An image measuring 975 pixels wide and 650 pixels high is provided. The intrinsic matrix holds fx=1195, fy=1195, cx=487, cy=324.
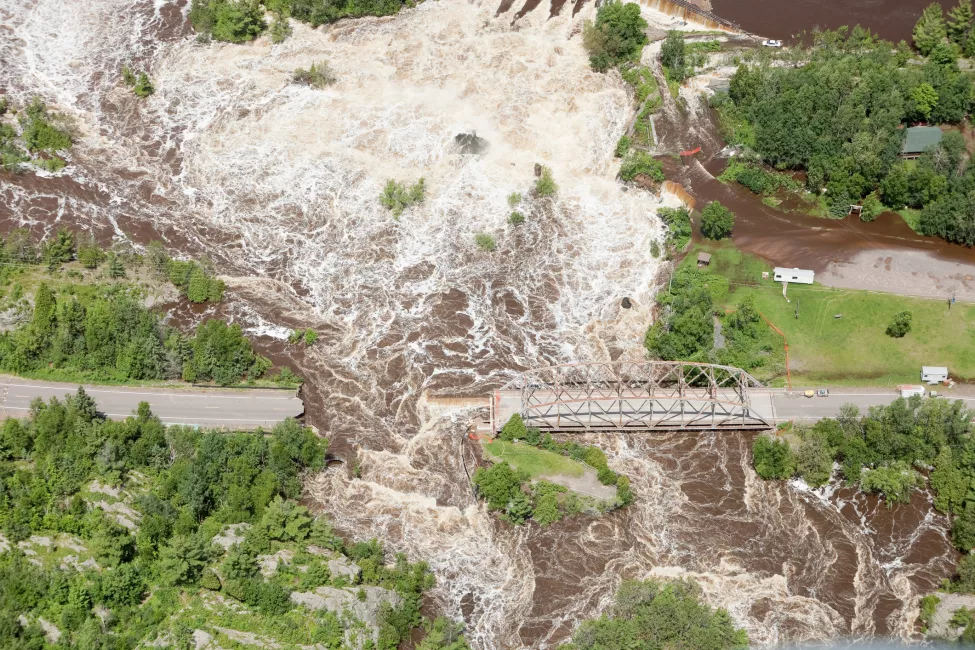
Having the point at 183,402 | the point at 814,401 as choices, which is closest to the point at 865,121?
the point at 814,401

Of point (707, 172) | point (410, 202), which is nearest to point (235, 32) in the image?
point (410, 202)

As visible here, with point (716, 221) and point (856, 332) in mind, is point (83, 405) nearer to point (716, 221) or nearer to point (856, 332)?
point (716, 221)

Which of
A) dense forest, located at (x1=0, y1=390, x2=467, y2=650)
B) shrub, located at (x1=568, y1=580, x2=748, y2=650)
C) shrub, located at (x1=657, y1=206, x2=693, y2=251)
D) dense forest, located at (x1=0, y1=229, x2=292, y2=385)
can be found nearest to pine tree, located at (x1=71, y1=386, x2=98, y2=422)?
dense forest, located at (x1=0, y1=390, x2=467, y2=650)

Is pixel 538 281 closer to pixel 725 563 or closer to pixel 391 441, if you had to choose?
pixel 391 441

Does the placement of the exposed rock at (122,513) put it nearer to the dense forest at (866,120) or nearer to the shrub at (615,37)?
the dense forest at (866,120)

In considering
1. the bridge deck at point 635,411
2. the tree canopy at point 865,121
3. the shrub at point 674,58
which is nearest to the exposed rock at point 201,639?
the bridge deck at point 635,411

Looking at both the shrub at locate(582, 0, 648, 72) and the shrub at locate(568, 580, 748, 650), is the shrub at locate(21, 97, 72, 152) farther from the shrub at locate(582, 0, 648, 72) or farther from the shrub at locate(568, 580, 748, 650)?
the shrub at locate(568, 580, 748, 650)
